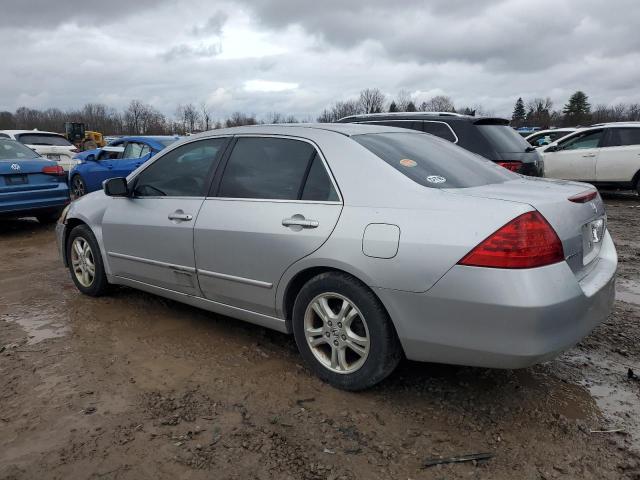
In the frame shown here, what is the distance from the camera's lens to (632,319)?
4160 mm

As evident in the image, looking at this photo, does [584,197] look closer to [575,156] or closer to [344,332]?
[344,332]

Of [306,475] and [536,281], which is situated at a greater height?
[536,281]

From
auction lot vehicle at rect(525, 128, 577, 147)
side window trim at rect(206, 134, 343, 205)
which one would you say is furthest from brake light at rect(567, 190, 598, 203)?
auction lot vehicle at rect(525, 128, 577, 147)

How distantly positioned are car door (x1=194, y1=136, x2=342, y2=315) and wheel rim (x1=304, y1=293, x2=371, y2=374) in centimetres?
31

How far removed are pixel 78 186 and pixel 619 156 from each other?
1143 cm

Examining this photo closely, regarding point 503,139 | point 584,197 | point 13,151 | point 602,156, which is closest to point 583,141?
point 602,156

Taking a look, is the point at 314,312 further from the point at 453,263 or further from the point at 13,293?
the point at 13,293

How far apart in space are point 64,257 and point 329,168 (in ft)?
10.8

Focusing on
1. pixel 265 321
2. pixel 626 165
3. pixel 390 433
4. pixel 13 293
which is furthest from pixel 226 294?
pixel 626 165

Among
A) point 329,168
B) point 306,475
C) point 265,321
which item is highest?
point 329,168

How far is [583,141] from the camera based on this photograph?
38.0ft

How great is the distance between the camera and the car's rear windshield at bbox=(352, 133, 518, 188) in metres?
2.98

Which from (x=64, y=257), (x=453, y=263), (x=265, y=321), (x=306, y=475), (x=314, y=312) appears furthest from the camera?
(x=64, y=257)

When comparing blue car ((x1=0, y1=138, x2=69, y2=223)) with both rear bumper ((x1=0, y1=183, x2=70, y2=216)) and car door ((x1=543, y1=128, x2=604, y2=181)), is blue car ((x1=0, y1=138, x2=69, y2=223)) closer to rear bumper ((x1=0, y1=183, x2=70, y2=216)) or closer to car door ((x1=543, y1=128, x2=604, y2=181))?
rear bumper ((x1=0, y1=183, x2=70, y2=216))
